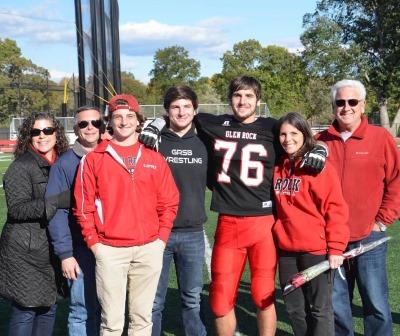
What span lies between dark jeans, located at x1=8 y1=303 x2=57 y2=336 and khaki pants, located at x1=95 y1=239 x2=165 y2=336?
18.6 inches

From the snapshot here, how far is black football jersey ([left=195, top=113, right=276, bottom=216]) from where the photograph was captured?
3938 mm

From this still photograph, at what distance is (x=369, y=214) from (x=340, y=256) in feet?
1.26

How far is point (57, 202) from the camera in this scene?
358 cm

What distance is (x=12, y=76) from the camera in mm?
67625

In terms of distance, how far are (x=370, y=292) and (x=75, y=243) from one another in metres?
1.99

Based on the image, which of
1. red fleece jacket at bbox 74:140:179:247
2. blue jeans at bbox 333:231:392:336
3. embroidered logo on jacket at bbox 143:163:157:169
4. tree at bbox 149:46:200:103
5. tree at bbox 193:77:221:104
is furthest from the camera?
tree at bbox 149:46:200:103

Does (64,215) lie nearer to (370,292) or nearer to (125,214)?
(125,214)

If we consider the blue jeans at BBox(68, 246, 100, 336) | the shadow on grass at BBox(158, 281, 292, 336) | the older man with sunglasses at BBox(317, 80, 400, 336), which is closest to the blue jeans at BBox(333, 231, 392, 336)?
the older man with sunglasses at BBox(317, 80, 400, 336)

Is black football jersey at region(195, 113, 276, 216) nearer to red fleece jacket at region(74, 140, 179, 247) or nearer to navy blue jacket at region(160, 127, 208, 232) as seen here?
navy blue jacket at region(160, 127, 208, 232)

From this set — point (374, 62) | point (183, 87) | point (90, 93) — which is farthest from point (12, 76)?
point (183, 87)

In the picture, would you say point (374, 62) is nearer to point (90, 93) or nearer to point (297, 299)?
point (90, 93)

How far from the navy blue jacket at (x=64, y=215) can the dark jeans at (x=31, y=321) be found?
19.0 inches

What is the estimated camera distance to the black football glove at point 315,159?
3607 millimetres

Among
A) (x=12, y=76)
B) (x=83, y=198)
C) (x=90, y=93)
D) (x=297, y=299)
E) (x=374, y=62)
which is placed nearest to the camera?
(x=83, y=198)
